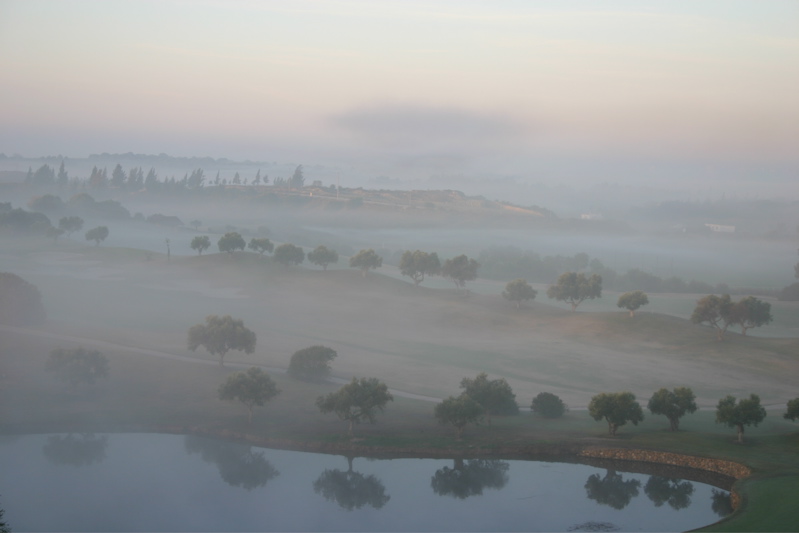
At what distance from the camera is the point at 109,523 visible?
39.8 m

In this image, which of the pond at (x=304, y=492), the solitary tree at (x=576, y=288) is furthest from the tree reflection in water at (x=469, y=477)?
the solitary tree at (x=576, y=288)

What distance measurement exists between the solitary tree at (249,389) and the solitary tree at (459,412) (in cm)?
1378

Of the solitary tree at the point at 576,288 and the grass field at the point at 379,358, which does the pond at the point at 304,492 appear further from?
the solitary tree at the point at 576,288

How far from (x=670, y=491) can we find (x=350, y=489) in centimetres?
2066

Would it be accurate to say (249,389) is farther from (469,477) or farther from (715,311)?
(715,311)

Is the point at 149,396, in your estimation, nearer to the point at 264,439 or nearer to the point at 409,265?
the point at 264,439

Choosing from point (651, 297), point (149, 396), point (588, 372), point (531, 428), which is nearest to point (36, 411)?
point (149, 396)

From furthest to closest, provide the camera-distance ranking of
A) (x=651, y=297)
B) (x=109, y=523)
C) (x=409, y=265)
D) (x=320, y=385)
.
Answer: (x=651, y=297) → (x=409, y=265) → (x=320, y=385) → (x=109, y=523)

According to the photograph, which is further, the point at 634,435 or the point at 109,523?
the point at 634,435

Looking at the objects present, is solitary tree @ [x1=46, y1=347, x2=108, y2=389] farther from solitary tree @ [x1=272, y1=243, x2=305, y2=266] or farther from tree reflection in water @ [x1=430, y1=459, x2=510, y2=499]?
solitary tree @ [x1=272, y1=243, x2=305, y2=266]

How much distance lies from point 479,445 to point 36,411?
35490 millimetres

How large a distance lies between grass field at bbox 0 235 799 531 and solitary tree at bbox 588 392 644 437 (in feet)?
4.30

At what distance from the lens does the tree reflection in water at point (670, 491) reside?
42812 millimetres

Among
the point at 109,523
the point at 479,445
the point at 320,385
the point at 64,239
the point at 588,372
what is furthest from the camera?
the point at 64,239
